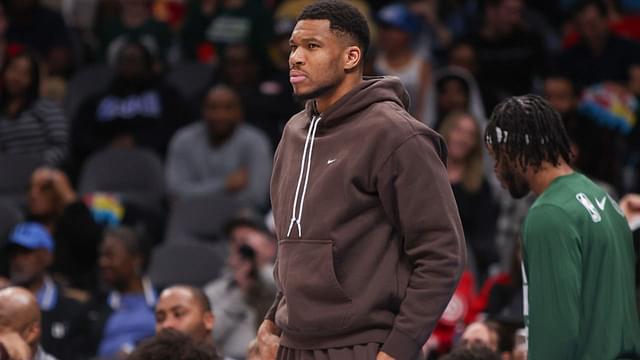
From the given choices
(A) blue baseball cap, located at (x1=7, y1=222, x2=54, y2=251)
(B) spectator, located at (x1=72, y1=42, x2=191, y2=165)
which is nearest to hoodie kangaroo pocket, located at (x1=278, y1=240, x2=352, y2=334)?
(A) blue baseball cap, located at (x1=7, y1=222, x2=54, y2=251)

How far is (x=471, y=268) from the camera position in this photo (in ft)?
29.0

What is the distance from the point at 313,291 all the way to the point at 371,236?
23cm

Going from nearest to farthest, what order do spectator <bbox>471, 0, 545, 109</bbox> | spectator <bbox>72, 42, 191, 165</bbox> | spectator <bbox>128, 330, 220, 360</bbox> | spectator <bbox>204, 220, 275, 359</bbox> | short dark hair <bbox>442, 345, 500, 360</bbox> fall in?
1. spectator <bbox>128, 330, 220, 360</bbox>
2. short dark hair <bbox>442, 345, 500, 360</bbox>
3. spectator <bbox>204, 220, 275, 359</bbox>
4. spectator <bbox>72, 42, 191, 165</bbox>
5. spectator <bbox>471, 0, 545, 109</bbox>

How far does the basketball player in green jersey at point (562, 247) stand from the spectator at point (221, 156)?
551 centimetres

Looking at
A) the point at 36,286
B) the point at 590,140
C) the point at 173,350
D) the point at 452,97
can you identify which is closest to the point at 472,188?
the point at 590,140

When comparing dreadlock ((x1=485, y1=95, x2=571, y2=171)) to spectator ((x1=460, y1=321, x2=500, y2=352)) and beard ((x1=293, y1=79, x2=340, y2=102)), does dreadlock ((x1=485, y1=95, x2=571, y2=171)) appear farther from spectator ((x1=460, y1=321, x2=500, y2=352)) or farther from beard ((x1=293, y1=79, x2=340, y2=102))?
spectator ((x1=460, y1=321, x2=500, y2=352))

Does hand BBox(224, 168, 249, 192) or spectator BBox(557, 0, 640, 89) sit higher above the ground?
spectator BBox(557, 0, 640, 89)

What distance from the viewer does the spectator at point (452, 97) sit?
419 inches

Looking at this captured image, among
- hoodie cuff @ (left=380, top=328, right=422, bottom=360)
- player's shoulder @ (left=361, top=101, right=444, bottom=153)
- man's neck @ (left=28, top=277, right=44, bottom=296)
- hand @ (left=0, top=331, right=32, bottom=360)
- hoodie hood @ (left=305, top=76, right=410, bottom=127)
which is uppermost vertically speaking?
hoodie hood @ (left=305, top=76, right=410, bottom=127)

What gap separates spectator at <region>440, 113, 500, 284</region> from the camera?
942cm

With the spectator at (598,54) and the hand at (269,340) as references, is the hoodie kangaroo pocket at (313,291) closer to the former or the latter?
the hand at (269,340)

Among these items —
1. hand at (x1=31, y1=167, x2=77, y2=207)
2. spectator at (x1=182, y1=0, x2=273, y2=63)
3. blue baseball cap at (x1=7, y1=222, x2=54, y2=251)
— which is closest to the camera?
blue baseball cap at (x1=7, y1=222, x2=54, y2=251)

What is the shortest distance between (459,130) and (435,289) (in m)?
5.56

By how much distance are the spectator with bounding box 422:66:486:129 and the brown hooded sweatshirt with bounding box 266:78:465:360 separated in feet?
20.7
